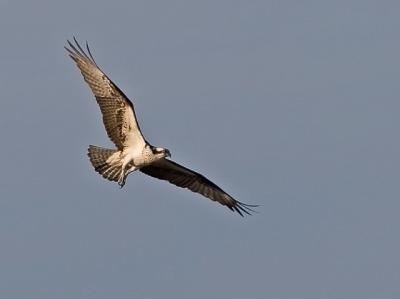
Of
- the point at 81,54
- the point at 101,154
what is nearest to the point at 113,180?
the point at 101,154

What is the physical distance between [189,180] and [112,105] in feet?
10.9

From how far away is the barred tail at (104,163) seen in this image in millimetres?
25750

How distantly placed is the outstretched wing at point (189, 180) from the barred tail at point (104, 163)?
Result: 4.92 feet

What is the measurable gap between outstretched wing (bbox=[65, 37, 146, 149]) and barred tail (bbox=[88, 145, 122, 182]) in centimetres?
34

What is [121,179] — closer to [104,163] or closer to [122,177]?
[122,177]

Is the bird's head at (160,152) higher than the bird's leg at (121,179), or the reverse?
the bird's head at (160,152)

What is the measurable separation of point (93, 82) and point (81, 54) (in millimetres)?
552

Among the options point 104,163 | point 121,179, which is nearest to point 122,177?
point 121,179

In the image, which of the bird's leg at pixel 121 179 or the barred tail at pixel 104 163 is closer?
the bird's leg at pixel 121 179

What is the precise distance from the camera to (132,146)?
2577cm

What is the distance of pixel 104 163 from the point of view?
85.1ft

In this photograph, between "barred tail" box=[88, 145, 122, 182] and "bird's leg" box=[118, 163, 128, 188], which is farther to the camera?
"barred tail" box=[88, 145, 122, 182]

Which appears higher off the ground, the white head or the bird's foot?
the white head

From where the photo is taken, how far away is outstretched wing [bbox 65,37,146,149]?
1000 inches
